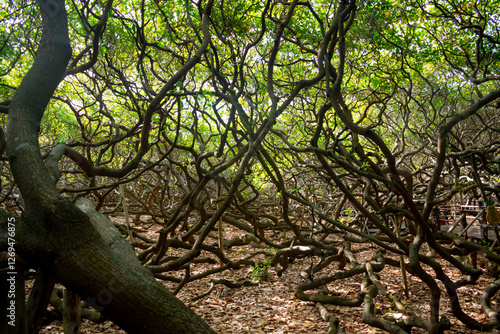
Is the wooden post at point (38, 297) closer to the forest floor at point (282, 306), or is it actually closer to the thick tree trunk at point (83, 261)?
the thick tree trunk at point (83, 261)

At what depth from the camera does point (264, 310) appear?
17.4ft

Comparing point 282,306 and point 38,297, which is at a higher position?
point 282,306

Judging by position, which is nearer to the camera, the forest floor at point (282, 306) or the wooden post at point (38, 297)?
the wooden post at point (38, 297)

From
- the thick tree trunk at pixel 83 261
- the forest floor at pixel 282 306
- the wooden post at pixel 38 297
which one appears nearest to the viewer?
the thick tree trunk at pixel 83 261

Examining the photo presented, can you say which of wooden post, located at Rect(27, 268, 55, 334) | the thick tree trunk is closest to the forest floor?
wooden post, located at Rect(27, 268, 55, 334)

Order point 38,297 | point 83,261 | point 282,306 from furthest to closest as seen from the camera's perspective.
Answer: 1. point 282,306
2. point 38,297
3. point 83,261

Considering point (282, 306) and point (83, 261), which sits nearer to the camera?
point (83, 261)

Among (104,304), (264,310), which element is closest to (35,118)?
(104,304)

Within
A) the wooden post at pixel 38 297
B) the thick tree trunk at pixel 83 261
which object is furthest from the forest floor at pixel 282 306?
the thick tree trunk at pixel 83 261

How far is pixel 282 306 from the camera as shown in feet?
17.9

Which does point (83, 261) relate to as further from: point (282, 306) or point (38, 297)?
point (282, 306)

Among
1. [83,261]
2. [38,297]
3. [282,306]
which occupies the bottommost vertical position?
[38,297]

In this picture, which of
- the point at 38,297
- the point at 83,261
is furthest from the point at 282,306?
the point at 83,261

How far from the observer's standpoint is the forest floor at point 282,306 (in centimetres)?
452
